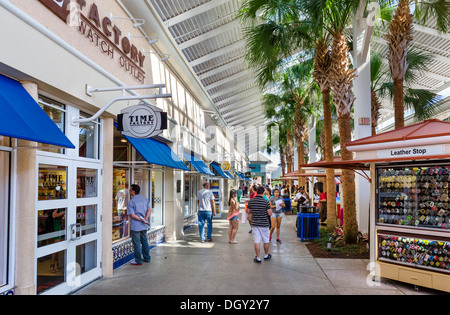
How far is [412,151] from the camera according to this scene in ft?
18.3

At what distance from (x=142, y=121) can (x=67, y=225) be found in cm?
203

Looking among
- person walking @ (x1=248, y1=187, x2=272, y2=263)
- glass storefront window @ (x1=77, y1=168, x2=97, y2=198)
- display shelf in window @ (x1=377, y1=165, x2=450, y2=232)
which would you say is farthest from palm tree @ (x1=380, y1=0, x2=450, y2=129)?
glass storefront window @ (x1=77, y1=168, x2=97, y2=198)

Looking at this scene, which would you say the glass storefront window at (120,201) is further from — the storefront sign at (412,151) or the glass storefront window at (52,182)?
the storefront sign at (412,151)

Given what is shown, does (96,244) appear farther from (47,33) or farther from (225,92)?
(225,92)

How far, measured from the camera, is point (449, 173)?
581 centimetres

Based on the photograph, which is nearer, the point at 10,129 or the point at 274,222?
the point at 10,129

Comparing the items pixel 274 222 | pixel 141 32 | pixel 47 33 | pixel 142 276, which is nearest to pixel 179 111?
pixel 141 32

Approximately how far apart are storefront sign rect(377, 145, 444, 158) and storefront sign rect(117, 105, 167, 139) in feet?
12.1

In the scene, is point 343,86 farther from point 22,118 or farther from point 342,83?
point 22,118

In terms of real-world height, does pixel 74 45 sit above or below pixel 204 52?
below

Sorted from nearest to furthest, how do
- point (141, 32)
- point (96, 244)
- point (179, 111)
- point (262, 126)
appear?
1. point (96, 244)
2. point (141, 32)
3. point (179, 111)
4. point (262, 126)

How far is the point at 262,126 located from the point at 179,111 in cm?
3245

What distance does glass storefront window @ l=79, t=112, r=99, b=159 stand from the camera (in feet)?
20.3

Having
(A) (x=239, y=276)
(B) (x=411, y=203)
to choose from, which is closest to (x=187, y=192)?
(A) (x=239, y=276)
